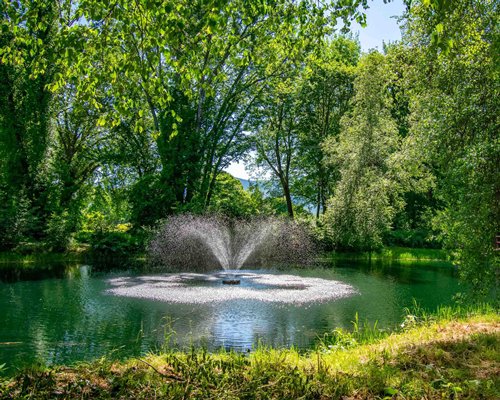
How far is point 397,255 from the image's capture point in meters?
29.4

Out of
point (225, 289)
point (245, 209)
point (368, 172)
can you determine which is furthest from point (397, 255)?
point (225, 289)

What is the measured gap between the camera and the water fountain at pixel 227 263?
13703mm

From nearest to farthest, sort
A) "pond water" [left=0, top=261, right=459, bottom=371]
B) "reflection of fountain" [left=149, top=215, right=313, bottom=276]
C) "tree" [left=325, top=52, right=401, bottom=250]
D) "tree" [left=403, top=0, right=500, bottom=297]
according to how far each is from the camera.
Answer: "pond water" [left=0, top=261, right=459, bottom=371] < "tree" [left=403, top=0, right=500, bottom=297] < "reflection of fountain" [left=149, top=215, right=313, bottom=276] < "tree" [left=325, top=52, right=401, bottom=250]

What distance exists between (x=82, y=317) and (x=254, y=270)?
11.7m

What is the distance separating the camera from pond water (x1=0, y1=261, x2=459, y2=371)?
25.6ft

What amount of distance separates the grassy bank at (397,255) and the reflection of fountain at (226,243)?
7.88 ft

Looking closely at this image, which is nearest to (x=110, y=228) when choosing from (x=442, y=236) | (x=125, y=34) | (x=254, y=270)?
(x=254, y=270)

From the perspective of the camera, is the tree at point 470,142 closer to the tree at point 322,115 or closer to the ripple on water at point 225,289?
the ripple on water at point 225,289

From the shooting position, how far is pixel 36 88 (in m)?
25.7

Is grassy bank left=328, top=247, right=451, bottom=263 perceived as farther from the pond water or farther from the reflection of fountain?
the pond water

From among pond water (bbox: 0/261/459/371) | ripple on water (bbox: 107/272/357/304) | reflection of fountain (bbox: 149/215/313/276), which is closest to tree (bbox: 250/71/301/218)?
reflection of fountain (bbox: 149/215/313/276)

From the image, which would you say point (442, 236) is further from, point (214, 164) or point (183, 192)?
point (214, 164)

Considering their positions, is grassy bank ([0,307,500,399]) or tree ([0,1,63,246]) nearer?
grassy bank ([0,307,500,399])

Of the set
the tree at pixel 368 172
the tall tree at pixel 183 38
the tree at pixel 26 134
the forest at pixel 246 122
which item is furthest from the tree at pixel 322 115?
the tall tree at pixel 183 38
